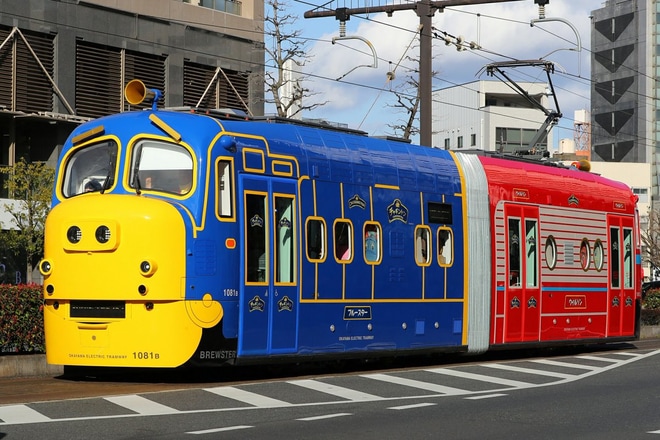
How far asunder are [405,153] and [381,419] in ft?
25.3

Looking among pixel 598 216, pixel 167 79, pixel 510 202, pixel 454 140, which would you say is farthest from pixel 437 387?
pixel 454 140

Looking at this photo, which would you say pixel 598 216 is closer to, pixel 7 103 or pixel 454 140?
pixel 7 103

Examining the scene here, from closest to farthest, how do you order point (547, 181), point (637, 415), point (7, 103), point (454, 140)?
1. point (637, 415)
2. point (547, 181)
3. point (7, 103)
4. point (454, 140)

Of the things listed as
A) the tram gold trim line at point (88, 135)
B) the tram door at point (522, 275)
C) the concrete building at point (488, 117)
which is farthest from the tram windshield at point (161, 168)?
the concrete building at point (488, 117)

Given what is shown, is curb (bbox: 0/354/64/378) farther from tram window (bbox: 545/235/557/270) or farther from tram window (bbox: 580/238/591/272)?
tram window (bbox: 580/238/591/272)

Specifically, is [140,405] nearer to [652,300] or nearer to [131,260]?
[131,260]

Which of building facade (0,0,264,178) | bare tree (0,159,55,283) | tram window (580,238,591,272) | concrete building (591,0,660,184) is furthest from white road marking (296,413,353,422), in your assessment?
concrete building (591,0,660,184)

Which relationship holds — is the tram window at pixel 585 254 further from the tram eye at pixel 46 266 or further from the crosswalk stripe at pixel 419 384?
the tram eye at pixel 46 266

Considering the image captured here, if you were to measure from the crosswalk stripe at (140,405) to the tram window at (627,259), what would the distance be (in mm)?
13810

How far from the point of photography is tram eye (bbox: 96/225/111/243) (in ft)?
50.3

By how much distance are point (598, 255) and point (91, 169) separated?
11554 millimetres

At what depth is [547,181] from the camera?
22.9 meters

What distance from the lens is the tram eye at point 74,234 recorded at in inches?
613

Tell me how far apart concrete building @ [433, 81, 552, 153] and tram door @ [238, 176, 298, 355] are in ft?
283
